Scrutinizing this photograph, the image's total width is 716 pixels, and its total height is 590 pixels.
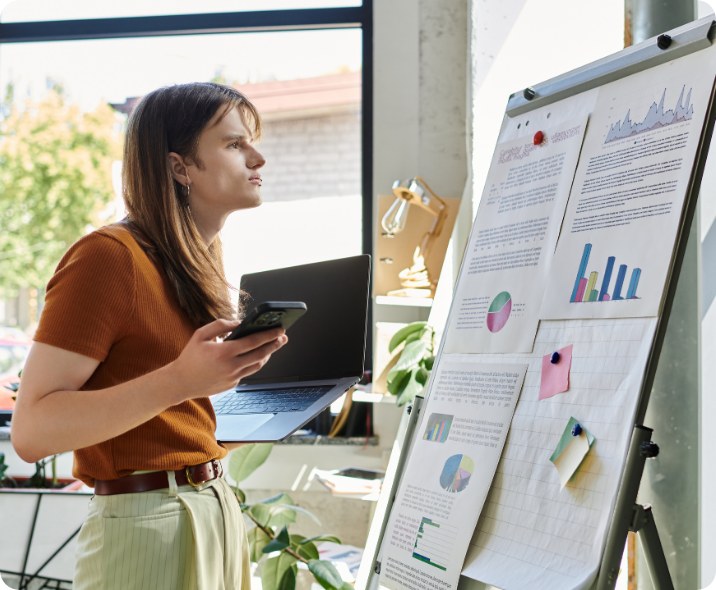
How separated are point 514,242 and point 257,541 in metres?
1.26

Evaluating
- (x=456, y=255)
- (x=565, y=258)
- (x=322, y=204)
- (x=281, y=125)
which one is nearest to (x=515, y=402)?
(x=565, y=258)

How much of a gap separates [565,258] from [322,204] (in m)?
1.85

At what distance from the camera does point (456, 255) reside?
7.07 ft

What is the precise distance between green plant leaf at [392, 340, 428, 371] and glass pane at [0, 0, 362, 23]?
1.71 m

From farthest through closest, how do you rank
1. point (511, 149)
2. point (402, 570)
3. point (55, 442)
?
1. point (511, 149)
2. point (402, 570)
3. point (55, 442)

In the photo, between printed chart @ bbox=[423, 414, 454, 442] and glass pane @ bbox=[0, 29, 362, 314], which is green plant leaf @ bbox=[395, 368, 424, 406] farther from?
glass pane @ bbox=[0, 29, 362, 314]

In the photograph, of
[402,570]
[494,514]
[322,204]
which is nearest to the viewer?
[494,514]

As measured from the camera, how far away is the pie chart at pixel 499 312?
1.07 meters

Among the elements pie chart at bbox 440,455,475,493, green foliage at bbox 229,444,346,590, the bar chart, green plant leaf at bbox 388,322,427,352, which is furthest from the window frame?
the bar chart

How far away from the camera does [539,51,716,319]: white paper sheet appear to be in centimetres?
87

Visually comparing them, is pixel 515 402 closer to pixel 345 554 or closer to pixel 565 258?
pixel 565 258

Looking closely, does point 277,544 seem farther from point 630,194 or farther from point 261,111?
point 261,111

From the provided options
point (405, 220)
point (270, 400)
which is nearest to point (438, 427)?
point (270, 400)

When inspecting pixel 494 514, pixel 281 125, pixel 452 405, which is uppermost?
pixel 281 125
